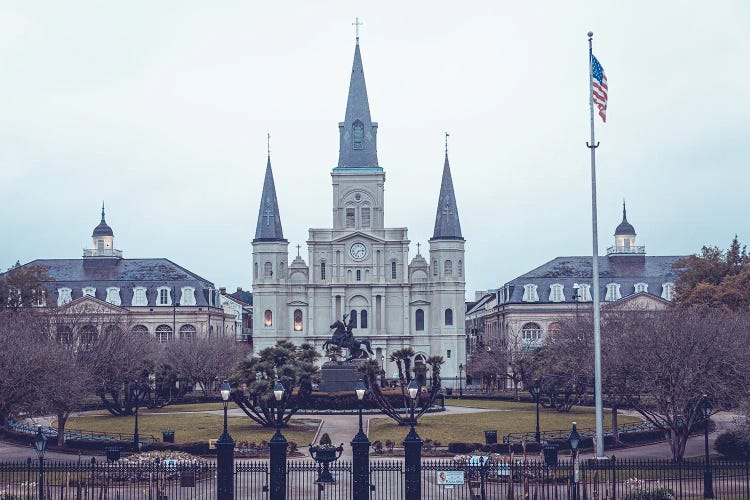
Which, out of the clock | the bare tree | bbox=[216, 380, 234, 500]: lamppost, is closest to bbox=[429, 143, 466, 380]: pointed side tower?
the clock

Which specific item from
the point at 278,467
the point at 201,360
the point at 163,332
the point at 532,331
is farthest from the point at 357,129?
the point at 278,467

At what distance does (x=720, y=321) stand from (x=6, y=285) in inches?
2121

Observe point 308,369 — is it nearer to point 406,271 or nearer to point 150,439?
point 150,439

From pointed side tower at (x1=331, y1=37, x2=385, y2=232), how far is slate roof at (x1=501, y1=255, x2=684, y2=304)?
731 inches

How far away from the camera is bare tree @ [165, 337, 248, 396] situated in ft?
259

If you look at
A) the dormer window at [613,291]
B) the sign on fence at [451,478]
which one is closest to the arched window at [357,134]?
the dormer window at [613,291]

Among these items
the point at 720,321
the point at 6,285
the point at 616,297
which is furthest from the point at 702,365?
the point at 616,297

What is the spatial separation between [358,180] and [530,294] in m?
23.7

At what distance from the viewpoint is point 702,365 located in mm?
39812

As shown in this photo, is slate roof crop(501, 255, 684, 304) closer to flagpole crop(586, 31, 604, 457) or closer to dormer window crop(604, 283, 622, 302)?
dormer window crop(604, 283, 622, 302)

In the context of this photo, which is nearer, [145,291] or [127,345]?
[127,345]

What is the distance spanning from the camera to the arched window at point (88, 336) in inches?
2408

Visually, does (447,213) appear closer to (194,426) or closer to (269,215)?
(269,215)

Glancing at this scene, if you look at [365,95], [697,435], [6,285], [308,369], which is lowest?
[697,435]
